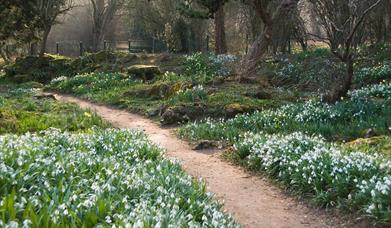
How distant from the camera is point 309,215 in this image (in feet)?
20.8

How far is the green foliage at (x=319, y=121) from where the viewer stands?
9.71 meters

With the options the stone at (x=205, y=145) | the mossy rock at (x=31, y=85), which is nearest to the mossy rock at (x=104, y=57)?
the mossy rock at (x=31, y=85)

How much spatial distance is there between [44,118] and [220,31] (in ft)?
47.2

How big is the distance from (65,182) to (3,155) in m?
0.93

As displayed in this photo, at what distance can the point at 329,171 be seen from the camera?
6.54m

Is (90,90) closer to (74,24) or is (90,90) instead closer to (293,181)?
(293,181)

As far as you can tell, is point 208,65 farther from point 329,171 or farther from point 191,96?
point 329,171

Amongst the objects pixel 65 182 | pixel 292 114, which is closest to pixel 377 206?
pixel 65 182

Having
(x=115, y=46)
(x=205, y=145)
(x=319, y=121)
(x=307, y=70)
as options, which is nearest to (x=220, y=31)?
(x=307, y=70)

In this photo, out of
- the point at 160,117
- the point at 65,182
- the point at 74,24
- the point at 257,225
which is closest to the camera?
the point at 65,182

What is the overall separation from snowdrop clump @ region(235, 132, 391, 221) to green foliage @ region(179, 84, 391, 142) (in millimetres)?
1769

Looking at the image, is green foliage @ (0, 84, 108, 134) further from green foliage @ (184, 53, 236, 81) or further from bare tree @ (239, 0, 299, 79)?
green foliage @ (184, 53, 236, 81)

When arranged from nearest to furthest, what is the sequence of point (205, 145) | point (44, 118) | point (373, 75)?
point (205, 145) → point (44, 118) → point (373, 75)

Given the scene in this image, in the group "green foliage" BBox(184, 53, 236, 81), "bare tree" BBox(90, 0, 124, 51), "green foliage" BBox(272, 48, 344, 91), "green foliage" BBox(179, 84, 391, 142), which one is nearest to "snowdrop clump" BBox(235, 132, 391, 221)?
"green foliage" BBox(179, 84, 391, 142)
